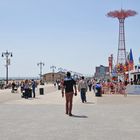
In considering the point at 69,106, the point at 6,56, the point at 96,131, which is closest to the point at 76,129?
the point at 96,131

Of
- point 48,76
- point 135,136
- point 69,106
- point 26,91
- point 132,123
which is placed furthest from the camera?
point 48,76

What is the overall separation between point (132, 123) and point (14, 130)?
12.5 feet

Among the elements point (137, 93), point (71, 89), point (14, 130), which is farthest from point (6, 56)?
point (14, 130)

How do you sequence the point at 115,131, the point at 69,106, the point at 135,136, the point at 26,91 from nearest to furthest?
the point at 135,136 < the point at 115,131 < the point at 69,106 < the point at 26,91

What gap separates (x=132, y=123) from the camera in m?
12.9

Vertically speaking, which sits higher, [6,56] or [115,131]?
[6,56]

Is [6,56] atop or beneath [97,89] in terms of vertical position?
atop

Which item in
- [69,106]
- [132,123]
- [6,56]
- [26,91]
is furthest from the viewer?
[6,56]

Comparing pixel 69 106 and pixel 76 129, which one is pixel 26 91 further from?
pixel 76 129

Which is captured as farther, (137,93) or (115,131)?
(137,93)

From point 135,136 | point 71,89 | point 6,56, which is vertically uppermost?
point 6,56

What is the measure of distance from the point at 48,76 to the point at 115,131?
5094 inches

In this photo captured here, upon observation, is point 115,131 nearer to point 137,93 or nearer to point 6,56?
point 137,93

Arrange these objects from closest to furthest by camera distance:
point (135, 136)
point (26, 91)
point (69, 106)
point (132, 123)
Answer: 1. point (135, 136)
2. point (132, 123)
3. point (69, 106)
4. point (26, 91)
